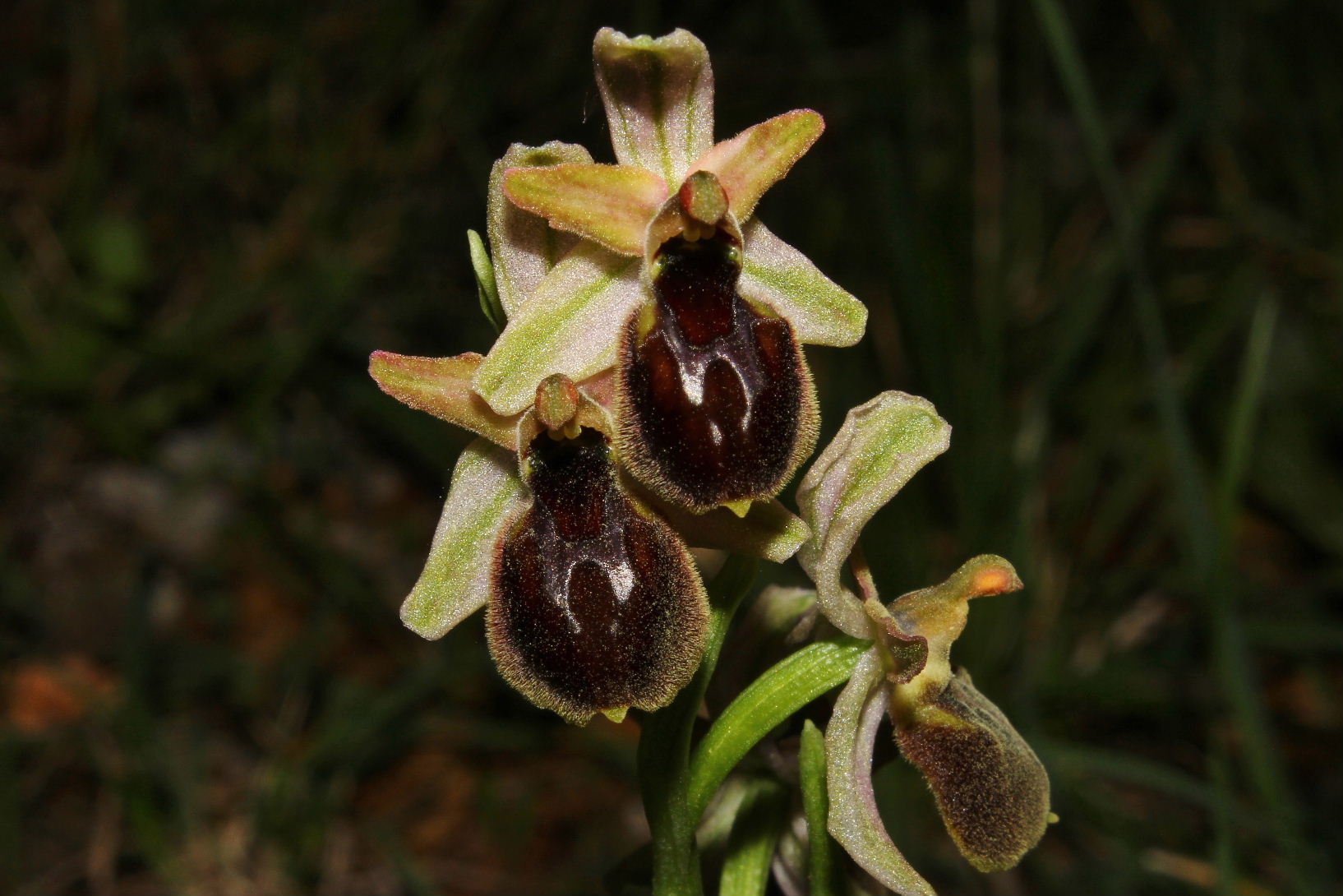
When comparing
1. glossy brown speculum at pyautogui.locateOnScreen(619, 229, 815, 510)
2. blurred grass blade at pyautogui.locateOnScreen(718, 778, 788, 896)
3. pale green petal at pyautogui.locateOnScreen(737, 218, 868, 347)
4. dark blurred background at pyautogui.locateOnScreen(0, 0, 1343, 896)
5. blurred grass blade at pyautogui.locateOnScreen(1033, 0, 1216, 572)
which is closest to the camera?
glossy brown speculum at pyautogui.locateOnScreen(619, 229, 815, 510)

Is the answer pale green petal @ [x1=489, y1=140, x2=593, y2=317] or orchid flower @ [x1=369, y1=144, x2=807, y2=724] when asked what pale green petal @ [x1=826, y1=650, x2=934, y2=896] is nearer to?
orchid flower @ [x1=369, y1=144, x2=807, y2=724]

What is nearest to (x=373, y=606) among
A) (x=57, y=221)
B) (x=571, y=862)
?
(x=571, y=862)

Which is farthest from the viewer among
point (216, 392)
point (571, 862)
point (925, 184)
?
point (216, 392)

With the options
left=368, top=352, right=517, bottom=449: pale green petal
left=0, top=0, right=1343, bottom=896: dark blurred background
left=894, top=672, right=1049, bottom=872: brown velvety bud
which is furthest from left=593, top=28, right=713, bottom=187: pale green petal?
left=0, top=0, right=1343, bottom=896: dark blurred background

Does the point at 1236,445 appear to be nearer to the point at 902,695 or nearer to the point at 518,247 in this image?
the point at 902,695

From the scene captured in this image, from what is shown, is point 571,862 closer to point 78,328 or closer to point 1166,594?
point 1166,594
